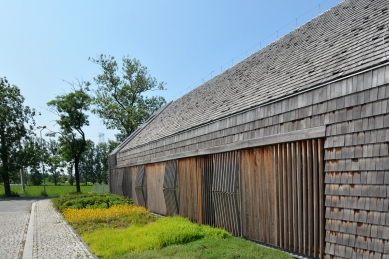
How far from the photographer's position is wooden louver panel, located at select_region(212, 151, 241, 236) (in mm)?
8250

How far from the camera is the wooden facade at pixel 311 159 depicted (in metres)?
4.70

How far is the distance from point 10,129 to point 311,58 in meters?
35.8

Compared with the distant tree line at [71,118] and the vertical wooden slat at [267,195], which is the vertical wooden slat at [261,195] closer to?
the vertical wooden slat at [267,195]

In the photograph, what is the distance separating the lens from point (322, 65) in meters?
6.71

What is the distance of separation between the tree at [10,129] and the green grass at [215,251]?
109 feet

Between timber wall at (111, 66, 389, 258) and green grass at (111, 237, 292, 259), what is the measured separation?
0.40 m

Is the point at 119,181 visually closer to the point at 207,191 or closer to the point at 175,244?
the point at 207,191

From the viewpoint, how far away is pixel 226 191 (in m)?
8.62

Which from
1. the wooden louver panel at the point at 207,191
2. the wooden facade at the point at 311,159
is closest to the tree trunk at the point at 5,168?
the wooden facade at the point at 311,159

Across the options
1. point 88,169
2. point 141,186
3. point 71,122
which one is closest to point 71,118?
point 71,122

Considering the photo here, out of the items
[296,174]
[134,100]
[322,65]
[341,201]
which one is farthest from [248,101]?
[134,100]

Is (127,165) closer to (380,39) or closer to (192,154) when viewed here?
(192,154)

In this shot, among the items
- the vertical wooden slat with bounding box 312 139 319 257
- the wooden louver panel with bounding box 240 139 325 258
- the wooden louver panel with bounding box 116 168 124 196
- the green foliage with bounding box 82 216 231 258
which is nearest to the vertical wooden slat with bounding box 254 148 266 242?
the wooden louver panel with bounding box 240 139 325 258

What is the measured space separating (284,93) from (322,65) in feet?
2.93
